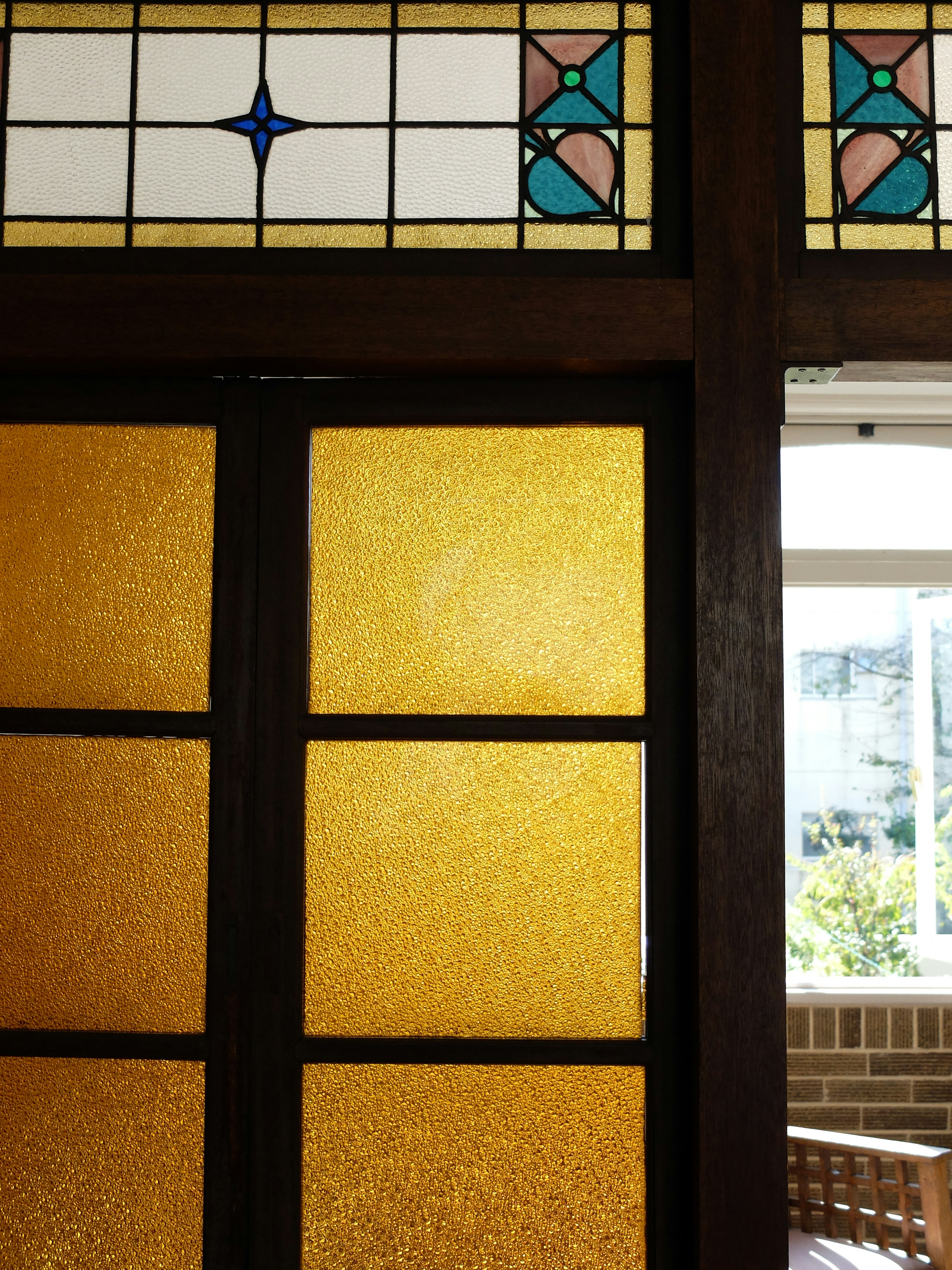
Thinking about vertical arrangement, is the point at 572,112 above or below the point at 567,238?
above

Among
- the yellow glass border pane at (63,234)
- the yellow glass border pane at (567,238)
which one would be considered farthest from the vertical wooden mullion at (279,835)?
the yellow glass border pane at (567,238)

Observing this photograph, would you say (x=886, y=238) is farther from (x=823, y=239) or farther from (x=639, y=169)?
(x=639, y=169)

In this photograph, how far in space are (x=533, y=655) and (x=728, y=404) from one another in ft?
1.52

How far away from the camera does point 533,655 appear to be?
1591mm

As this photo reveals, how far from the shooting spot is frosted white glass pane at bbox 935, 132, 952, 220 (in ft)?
5.25

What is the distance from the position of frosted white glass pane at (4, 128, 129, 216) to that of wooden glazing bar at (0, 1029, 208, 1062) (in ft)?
4.04

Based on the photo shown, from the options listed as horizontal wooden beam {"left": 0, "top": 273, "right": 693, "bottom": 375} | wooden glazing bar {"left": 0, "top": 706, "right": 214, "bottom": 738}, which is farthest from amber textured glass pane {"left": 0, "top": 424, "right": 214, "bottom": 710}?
horizontal wooden beam {"left": 0, "top": 273, "right": 693, "bottom": 375}

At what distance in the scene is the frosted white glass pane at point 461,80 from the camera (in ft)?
5.27

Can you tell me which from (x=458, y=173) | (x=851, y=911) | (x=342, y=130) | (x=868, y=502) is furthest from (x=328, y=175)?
(x=851, y=911)

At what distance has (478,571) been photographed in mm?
1602

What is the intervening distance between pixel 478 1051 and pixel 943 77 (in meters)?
Answer: 1.62

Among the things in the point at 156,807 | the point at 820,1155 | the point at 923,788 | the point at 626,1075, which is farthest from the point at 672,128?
the point at 923,788

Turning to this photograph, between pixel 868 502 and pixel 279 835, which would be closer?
pixel 279 835

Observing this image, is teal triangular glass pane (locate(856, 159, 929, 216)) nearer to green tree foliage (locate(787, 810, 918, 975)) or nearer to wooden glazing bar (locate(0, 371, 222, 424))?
wooden glazing bar (locate(0, 371, 222, 424))
